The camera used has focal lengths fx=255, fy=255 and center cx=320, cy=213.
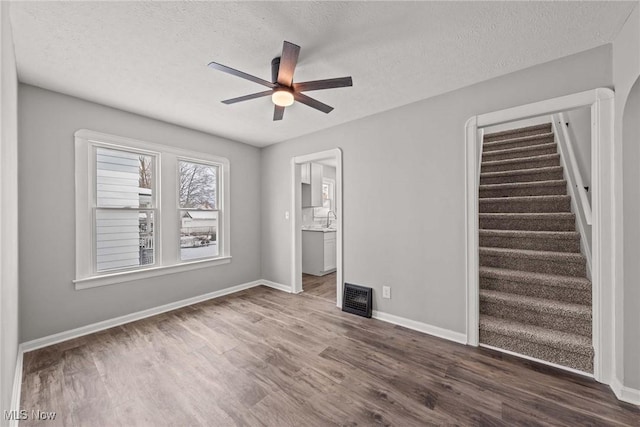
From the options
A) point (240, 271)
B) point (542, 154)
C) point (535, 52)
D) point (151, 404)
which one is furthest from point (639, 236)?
point (240, 271)

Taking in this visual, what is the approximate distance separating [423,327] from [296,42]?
2.94 m

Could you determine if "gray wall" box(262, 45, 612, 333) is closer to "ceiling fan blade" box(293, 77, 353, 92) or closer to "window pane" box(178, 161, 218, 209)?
"ceiling fan blade" box(293, 77, 353, 92)

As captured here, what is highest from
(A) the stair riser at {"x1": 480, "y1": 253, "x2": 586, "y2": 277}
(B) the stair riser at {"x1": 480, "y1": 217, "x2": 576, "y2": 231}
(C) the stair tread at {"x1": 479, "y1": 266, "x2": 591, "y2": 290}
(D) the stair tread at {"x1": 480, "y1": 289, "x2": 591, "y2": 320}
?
(B) the stair riser at {"x1": 480, "y1": 217, "x2": 576, "y2": 231}

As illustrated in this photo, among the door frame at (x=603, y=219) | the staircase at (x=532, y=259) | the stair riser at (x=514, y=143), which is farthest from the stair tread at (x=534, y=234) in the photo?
the stair riser at (x=514, y=143)

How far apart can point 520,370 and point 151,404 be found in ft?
9.20

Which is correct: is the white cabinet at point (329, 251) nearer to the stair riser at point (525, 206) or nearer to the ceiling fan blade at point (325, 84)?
the stair riser at point (525, 206)

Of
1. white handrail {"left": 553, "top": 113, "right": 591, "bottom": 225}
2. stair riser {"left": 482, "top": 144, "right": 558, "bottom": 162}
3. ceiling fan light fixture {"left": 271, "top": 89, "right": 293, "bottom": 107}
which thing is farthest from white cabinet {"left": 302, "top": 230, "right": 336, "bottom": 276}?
white handrail {"left": 553, "top": 113, "right": 591, "bottom": 225}

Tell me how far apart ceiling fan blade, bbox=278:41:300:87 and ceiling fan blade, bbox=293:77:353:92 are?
93mm

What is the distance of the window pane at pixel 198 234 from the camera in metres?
3.68

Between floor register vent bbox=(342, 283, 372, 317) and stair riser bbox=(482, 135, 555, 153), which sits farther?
stair riser bbox=(482, 135, 555, 153)

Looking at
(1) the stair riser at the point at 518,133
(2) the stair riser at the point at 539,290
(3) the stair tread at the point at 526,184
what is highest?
(1) the stair riser at the point at 518,133

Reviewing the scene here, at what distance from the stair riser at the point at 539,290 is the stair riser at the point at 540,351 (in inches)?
22.1

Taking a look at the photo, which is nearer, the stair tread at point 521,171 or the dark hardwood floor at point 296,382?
the dark hardwood floor at point 296,382

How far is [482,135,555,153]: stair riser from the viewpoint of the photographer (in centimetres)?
370
